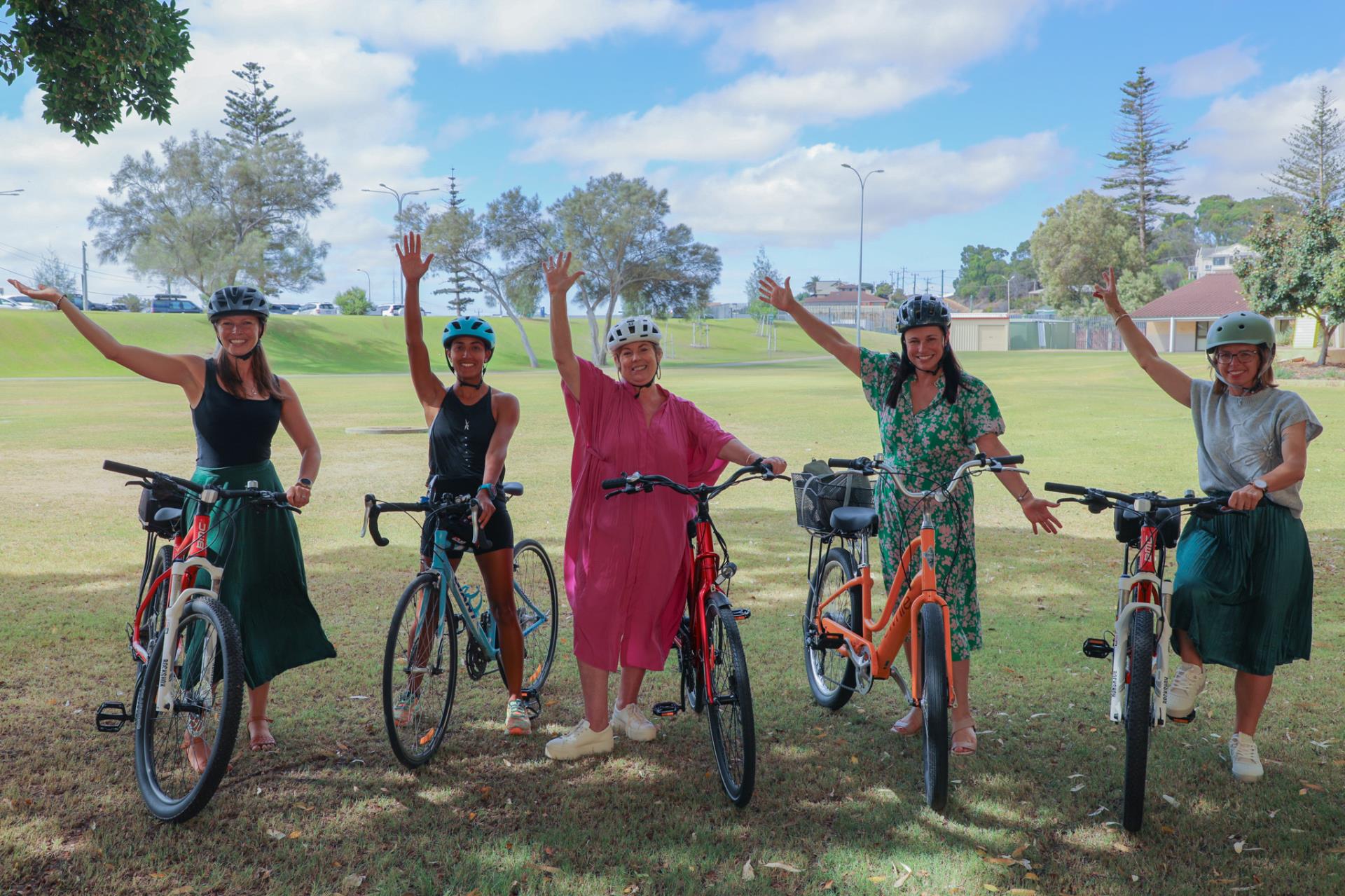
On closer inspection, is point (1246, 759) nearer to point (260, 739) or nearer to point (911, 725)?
point (911, 725)

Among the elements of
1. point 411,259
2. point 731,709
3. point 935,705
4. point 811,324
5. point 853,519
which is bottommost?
point 731,709

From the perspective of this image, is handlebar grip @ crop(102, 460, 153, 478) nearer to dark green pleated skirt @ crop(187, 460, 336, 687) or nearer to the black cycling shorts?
dark green pleated skirt @ crop(187, 460, 336, 687)

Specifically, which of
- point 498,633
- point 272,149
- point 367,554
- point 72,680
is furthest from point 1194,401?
point 272,149

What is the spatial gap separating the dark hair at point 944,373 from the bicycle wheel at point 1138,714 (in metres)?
1.21

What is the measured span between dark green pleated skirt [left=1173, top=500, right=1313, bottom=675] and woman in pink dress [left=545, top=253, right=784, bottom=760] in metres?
1.82

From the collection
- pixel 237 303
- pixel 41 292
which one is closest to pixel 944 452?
pixel 237 303

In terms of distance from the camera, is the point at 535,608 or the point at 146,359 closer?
the point at 146,359

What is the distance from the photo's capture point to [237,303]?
4477 mm

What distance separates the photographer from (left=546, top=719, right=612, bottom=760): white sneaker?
4.59m

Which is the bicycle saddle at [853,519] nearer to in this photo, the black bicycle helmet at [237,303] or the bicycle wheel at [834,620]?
the bicycle wheel at [834,620]

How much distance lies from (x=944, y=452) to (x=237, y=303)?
3.15 metres

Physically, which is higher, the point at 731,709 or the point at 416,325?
the point at 416,325

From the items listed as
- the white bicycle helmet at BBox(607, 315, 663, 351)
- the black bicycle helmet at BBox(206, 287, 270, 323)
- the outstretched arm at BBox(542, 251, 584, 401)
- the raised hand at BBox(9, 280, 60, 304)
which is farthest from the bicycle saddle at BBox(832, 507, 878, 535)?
the raised hand at BBox(9, 280, 60, 304)

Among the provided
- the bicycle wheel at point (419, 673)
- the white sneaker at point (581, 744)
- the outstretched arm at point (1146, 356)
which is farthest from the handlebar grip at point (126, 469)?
the outstretched arm at point (1146, 356)
